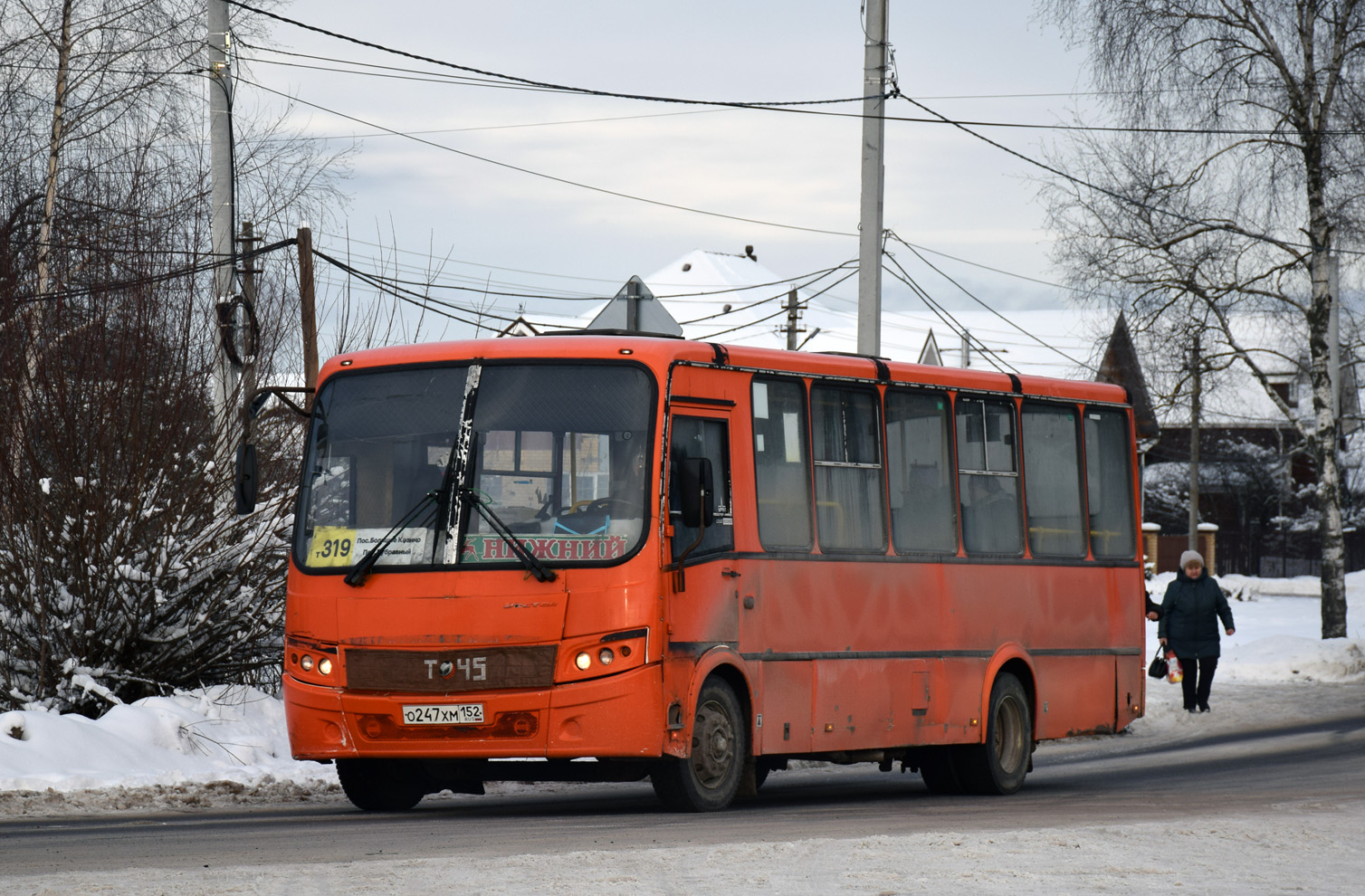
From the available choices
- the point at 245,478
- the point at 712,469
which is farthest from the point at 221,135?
the point at 712,469

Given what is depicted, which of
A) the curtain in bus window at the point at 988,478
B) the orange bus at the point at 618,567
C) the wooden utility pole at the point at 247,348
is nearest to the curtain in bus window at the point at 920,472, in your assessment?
the orange bus at the point at 618,567

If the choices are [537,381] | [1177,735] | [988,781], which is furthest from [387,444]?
[1177,735]

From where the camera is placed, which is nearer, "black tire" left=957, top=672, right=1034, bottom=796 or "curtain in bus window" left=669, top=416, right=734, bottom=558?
"curtain in bus window" left=669, top=416, right=734, bottom=558

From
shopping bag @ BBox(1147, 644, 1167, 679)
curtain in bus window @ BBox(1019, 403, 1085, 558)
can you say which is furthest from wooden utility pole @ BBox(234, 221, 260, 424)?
shopping bag @ BBox(1147, 644, 1167, 679)

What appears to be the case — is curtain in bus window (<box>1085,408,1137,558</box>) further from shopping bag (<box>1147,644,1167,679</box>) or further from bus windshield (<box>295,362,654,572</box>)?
bus windshield (<box>295,362,654,572</box>)

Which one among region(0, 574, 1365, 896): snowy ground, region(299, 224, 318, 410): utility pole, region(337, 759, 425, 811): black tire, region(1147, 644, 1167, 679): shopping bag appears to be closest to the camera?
region(0, 574, 1365, 896): snowy ground

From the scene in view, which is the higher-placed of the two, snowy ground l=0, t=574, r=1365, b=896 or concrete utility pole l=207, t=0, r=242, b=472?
concrete utility pole l=207, t=0, r=242, b=472

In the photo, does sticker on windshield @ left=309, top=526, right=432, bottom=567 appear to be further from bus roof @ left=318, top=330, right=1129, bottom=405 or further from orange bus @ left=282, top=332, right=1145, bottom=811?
bus roof @ left=318, top=330, right=1129, bottom=405

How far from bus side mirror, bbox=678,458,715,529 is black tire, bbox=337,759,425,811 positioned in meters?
2.40

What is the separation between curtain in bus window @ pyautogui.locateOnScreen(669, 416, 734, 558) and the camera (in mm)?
10773

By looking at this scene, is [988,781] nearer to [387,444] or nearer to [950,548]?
[950,548]

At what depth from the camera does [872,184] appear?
19078 mm

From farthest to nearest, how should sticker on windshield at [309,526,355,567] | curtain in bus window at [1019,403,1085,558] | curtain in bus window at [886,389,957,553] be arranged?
curtain in bus window at [1019,403,1085,558] < curtain in bus window at [886,389,957,553] < sticker on windshield at [309,526,355,567]

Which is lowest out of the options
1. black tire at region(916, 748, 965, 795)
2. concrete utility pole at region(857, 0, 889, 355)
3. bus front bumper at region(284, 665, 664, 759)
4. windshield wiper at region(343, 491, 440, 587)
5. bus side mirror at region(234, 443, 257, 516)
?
black tire at region(916, 748, 965, 795)
